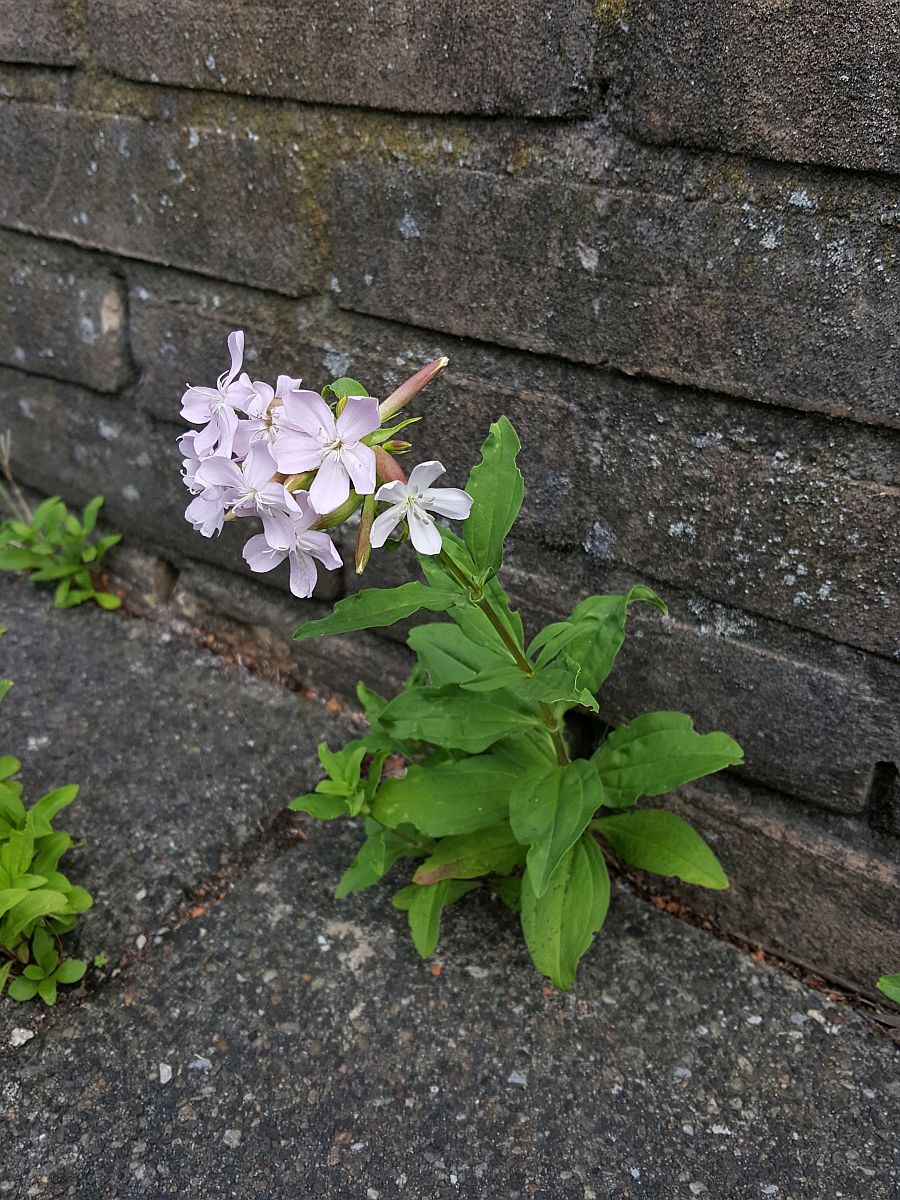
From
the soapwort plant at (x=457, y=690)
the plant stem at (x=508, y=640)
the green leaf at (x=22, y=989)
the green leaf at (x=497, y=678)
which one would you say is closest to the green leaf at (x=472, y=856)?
the soapwort plant at (x=457, y=690)

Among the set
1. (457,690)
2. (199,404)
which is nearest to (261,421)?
(199,404)

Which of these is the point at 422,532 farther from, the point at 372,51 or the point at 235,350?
the point at 372,51

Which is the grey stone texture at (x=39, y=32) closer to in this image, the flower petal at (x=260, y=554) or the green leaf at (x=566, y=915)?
the flower petal at (x=260, y=554)

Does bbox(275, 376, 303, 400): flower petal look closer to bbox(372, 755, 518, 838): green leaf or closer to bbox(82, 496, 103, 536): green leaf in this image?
bbox(372, 755, 518, 838): green leaf

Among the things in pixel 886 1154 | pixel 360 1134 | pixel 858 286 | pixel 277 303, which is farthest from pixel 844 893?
pixel 277 303

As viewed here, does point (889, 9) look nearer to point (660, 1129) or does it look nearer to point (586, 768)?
point (586, 768)

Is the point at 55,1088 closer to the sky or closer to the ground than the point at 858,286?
closer to the ground

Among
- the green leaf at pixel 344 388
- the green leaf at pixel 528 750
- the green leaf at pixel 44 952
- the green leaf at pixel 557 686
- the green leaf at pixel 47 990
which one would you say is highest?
the green leaf at pixel 344 388

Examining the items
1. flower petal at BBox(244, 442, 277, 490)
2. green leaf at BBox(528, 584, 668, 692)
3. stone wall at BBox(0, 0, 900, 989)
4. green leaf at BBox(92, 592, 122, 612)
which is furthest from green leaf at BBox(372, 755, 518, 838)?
green leaf at BBox(92, 592, 122, 612)

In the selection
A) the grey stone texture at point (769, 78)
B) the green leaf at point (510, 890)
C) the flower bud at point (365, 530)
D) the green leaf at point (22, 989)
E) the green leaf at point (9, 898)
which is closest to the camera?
the flower bud at point (365, 530)
